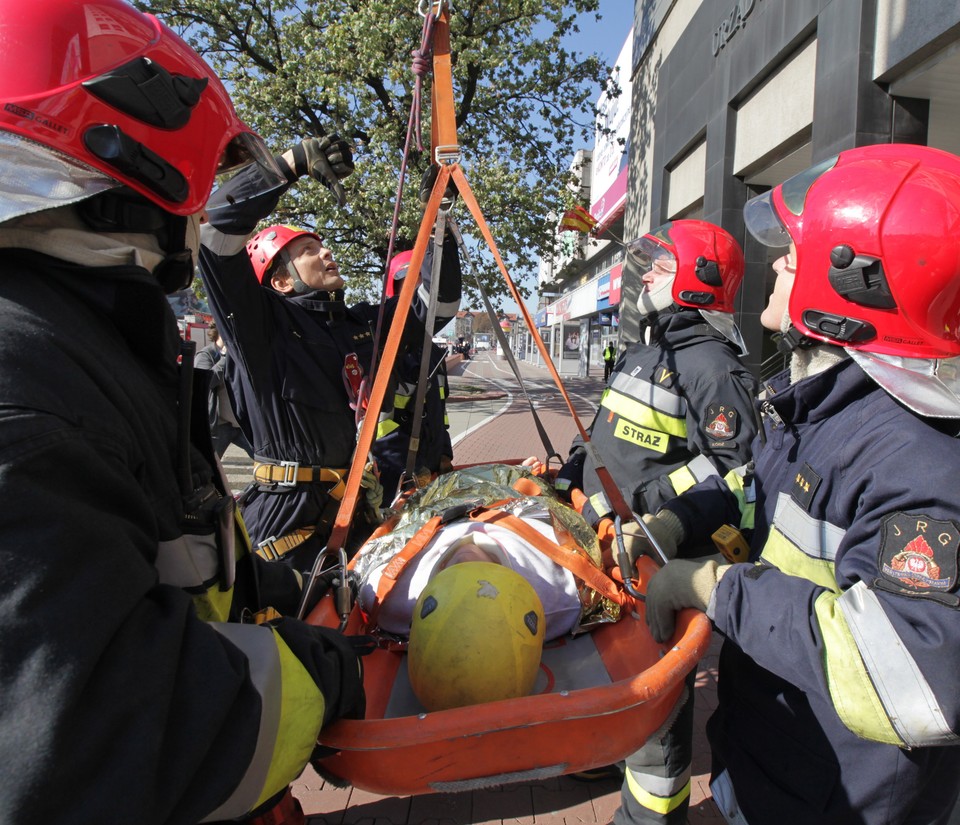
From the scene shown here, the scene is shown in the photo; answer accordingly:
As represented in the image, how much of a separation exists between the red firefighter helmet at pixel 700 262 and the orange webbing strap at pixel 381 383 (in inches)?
51.3

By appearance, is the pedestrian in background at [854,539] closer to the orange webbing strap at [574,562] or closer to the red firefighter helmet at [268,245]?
the orange webbing strap at [574,562]

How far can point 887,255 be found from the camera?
1232mm

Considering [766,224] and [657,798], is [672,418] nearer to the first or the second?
[766,224]

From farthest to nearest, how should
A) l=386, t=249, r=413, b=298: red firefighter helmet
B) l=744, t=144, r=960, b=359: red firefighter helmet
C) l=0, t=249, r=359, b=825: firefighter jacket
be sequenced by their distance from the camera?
1. l=386, t=249, r=413, b=298: red firefighter helmet
2. l=744, t=144, r=960, b=359: red firefighter helmet
3. l=0, t=249, r=359, b=825: firefighter jacket

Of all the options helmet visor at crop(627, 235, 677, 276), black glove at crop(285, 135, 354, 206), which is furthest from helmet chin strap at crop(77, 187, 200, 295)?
helmet visor at crop(627, 235, 677, 276)

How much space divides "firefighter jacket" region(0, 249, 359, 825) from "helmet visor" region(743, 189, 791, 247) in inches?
62.1

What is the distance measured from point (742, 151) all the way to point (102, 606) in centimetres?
954

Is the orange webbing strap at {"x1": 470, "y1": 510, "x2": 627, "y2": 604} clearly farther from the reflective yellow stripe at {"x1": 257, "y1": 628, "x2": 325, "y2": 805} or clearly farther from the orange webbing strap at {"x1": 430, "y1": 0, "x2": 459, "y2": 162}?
the orange webbing strap at {"x1": 430, "y1": 0, "x2": 459, "y2": 162}

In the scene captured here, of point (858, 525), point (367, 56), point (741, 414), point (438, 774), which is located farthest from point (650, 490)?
point (367, 56)

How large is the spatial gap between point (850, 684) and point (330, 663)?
3.08ft

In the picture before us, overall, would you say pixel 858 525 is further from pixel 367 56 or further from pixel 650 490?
pixel 367 56

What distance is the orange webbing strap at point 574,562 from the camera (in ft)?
5.47

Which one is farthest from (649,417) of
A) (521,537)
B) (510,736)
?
(510,736)

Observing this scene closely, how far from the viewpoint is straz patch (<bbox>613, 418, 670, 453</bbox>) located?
244 centimetres
